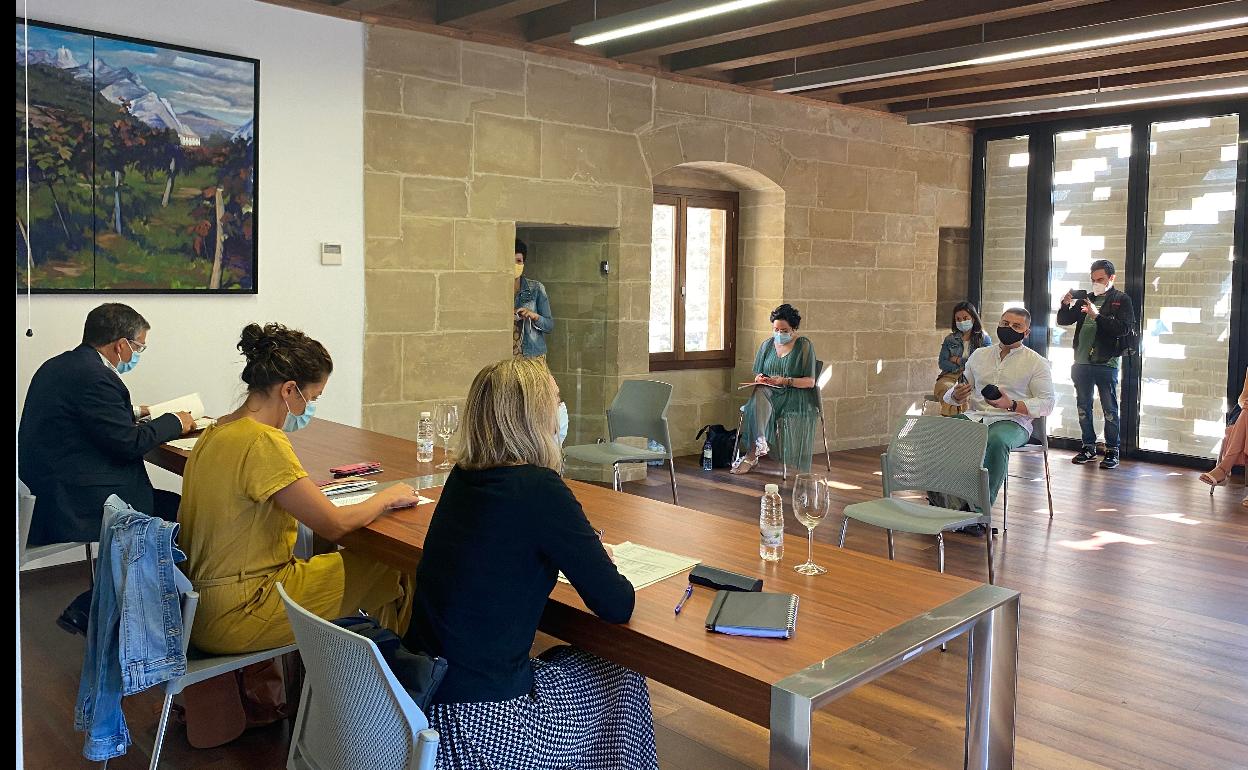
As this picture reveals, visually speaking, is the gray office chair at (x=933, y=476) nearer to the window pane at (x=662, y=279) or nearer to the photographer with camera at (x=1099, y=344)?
the window pane at (x=662, y=279)

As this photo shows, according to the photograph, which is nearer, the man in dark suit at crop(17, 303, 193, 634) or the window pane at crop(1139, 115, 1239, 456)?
the man in dark suit at crop(17, 303, 193, 634)

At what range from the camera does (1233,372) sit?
27.9 ft

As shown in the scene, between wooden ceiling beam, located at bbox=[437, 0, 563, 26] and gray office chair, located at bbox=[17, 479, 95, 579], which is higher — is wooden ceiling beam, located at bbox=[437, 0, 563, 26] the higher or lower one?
the higher one

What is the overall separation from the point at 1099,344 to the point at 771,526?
7105 mm

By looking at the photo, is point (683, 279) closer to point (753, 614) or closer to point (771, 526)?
point (771, 526)

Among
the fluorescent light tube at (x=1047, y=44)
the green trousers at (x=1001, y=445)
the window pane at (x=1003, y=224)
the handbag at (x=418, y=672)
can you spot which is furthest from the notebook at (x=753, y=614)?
the window pane at (x=1003, y=224)

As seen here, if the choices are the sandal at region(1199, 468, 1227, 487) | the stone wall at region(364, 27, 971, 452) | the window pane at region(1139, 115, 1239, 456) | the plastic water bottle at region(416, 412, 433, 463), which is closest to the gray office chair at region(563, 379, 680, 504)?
the stone wall at region(364, 27, 971, 452)

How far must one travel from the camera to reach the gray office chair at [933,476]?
14.6 feet

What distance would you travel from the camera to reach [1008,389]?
6219 millimetres

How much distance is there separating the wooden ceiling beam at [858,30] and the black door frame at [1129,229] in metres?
3.45

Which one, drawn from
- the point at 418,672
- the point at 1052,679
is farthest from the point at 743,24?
the point at 418,672

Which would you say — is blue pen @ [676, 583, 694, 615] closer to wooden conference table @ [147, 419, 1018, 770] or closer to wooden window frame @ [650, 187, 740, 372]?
wooden conference table @ [147, 419, 1018, 770]

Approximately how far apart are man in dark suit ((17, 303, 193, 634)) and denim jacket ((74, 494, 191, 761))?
136cm

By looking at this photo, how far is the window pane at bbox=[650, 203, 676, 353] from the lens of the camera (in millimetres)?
8359
